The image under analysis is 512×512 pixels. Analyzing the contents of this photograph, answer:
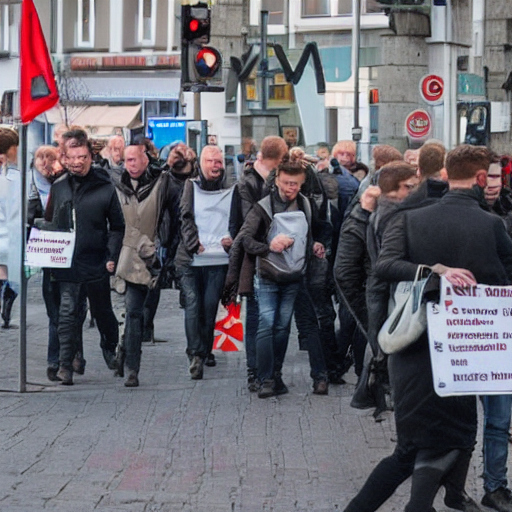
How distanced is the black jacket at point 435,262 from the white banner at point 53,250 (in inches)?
202

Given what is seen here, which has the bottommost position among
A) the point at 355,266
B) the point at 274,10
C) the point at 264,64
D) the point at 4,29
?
the point at 355,266

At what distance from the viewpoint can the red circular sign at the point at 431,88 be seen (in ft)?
99.6

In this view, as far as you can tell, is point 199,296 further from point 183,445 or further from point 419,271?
point 419,271

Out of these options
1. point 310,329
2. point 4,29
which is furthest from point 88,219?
point 4,29

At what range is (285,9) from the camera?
43.3 metres

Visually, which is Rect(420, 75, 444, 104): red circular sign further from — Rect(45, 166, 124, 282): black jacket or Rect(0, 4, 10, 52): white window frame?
Rect(0, 4, 10, 52): white window frame

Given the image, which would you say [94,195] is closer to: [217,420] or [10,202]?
[10,202]

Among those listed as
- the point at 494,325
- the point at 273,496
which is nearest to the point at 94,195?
the point at 273,496

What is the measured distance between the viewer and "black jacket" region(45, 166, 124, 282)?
12148mm

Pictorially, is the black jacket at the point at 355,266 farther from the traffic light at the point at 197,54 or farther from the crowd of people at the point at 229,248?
the traffic light at the point at 197,54

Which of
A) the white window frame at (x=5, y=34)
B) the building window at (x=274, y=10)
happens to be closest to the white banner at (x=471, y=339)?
the building window at (x=274, y=10)

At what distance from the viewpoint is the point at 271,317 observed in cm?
1153

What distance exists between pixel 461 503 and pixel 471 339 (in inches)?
44.4

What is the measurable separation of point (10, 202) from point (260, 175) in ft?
6.24
